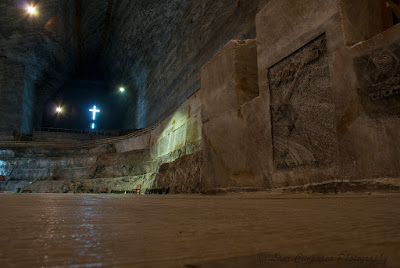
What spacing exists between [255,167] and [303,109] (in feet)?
2.76

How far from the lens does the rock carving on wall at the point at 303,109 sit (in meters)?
2.42

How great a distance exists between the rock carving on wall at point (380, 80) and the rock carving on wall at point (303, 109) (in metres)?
0.29

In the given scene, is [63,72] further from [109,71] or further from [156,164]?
[156,164]

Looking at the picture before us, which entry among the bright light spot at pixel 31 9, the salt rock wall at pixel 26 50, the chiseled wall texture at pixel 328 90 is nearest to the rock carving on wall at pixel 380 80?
the chiseled wall texture at pixel 328 90

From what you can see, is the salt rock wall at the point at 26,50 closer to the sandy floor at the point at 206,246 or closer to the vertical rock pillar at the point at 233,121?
the vertical rock pillar at the point at 233,121

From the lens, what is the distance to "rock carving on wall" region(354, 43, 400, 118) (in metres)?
1.96

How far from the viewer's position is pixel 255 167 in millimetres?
3146

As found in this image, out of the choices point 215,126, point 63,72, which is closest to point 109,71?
point 63,72

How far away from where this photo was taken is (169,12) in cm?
1234

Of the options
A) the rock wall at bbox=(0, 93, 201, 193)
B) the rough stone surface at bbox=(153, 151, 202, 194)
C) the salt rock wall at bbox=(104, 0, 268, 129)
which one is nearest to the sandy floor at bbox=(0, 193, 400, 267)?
the rough stone surface at bbox=(153, 151, 202, 194)

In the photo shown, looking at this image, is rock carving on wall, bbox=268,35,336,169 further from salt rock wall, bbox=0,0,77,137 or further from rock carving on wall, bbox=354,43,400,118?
salt rock wall, bbox=0,0,77,137

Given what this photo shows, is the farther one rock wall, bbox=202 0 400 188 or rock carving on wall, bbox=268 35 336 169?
rock carving on wall, bbox=268 35 336 169

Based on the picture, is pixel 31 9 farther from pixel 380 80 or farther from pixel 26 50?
pixel 380 80

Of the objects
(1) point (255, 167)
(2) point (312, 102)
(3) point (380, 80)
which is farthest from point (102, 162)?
(3) point (380, 80)
